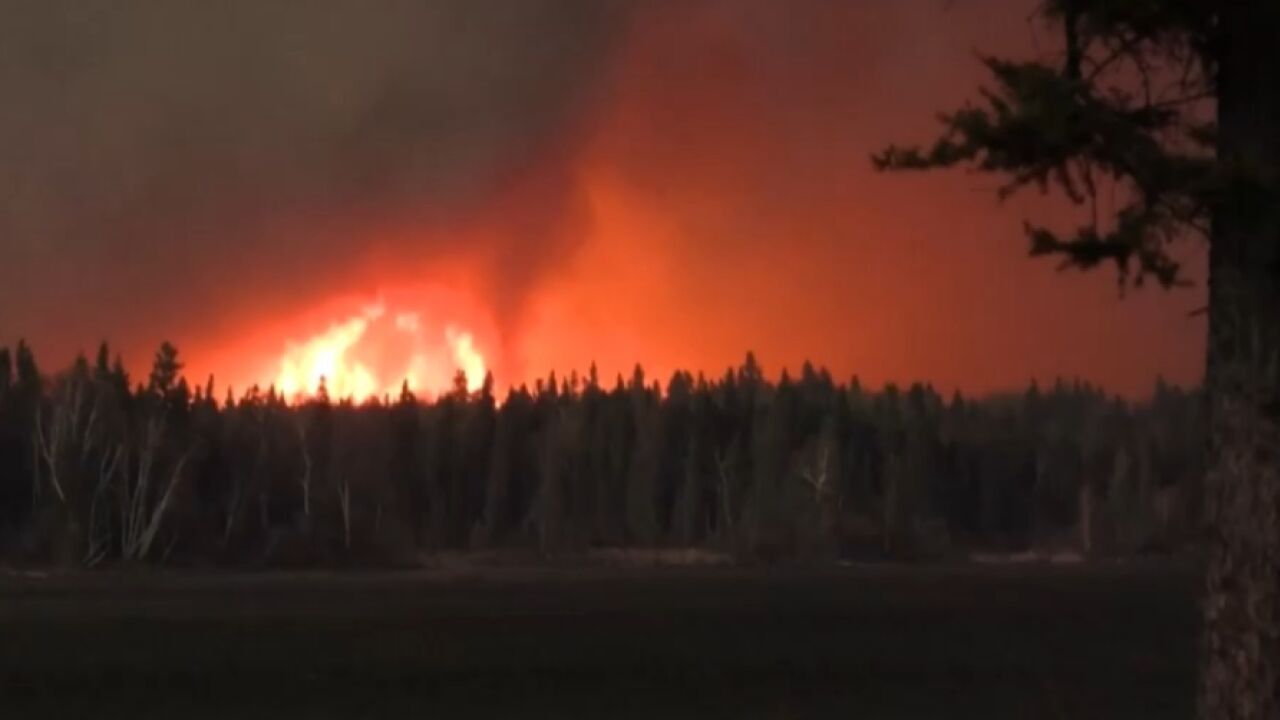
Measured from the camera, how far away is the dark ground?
30312mm

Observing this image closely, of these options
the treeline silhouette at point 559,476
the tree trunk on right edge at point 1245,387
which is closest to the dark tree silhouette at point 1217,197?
the tree trunk on right edge at point 1245,387

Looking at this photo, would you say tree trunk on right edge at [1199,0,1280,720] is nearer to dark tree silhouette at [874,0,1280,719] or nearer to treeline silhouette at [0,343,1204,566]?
dark tree silhouette at [874,0,1280,719]

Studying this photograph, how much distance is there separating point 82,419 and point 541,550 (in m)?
29.1

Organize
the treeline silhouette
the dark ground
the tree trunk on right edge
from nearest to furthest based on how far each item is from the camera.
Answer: the tree trunk on right edge, the dark ground, the treeline silhouette

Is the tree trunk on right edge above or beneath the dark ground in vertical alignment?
above

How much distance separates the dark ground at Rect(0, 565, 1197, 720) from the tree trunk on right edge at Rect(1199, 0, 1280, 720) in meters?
15.7

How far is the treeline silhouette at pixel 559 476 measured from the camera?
3915 inches

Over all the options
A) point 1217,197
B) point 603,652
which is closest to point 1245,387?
point 1217,197

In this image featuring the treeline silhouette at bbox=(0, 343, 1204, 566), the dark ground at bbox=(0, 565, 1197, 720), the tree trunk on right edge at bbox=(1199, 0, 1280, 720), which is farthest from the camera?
the treeline silhouette at bbox=(0, 343, 1204, 566)

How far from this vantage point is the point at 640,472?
13112 cm

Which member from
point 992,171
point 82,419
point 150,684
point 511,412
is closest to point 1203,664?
point 992,171

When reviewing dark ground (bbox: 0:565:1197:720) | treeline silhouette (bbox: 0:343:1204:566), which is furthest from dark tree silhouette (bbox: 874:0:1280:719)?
treeline silhouette (bbox: 0:343:1204:566)

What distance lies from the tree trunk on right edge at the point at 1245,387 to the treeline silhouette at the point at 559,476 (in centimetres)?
8434

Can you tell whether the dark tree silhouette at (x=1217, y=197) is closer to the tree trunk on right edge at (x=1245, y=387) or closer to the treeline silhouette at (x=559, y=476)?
the tree trunk on right edge at (x=1245, y=387)
